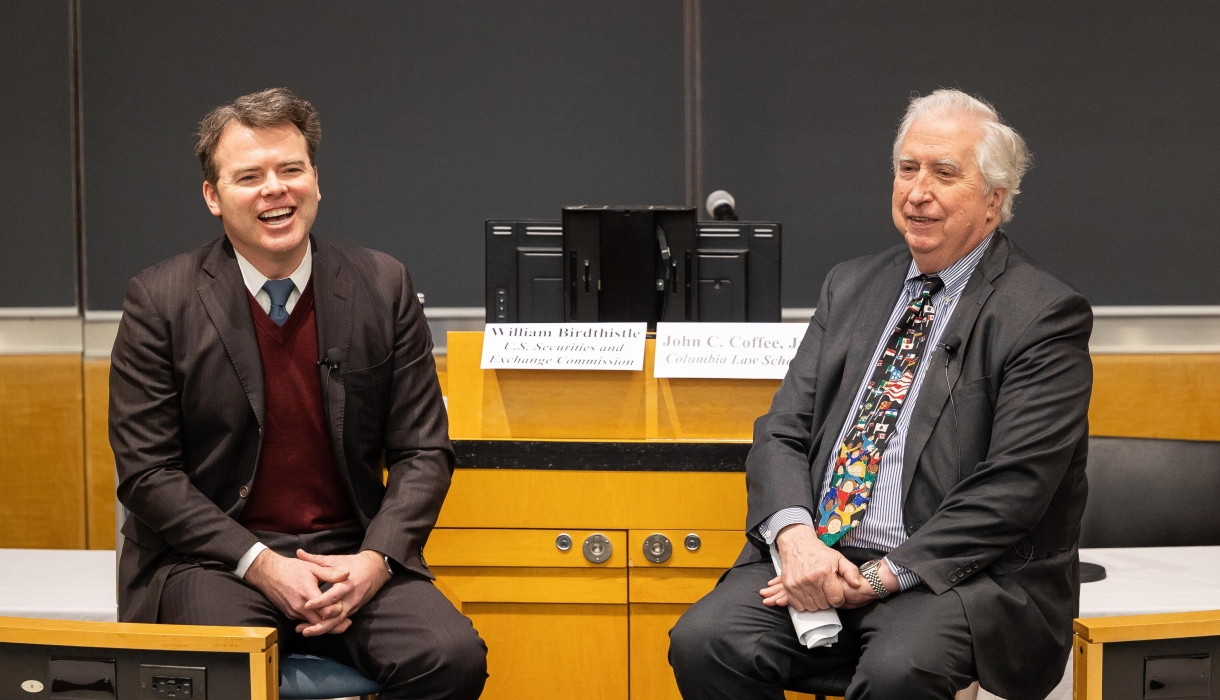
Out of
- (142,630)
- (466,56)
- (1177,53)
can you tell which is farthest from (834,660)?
(1177,53)

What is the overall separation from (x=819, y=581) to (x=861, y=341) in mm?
515

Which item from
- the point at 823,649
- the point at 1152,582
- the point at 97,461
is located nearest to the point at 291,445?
the point at 823,649

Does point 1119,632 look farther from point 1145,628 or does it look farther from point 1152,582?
point 1152,582

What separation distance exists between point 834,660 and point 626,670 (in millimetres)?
625

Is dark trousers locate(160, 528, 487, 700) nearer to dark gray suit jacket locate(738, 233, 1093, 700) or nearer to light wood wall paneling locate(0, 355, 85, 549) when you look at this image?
dark gray suit jacket locate(738, 233, 1093, 700)

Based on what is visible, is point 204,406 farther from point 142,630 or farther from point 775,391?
point 775,391

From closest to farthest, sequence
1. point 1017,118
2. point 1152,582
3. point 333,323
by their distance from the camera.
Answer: point 333,323, point 1152,582, point 1017,118

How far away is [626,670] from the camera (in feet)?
8.00

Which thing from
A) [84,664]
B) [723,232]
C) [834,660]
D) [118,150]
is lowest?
[834,660]

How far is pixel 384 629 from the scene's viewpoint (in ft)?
6.17

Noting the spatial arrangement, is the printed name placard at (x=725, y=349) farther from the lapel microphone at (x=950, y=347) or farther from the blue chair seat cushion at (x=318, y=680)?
the blue chair seat cushion at (x=318, y=680)

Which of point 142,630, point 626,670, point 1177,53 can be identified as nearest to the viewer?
point 142,630

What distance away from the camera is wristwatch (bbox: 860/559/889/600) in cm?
190

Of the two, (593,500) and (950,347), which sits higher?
(950,347)
